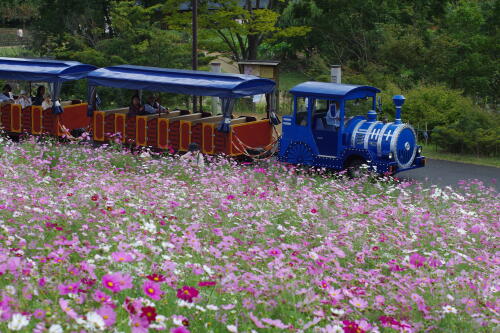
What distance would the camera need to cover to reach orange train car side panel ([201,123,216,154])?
18641 mm

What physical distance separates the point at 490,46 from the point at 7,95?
1910 cm

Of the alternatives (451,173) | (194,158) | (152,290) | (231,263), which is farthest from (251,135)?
(152,290)

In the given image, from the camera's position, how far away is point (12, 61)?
75.1 ft

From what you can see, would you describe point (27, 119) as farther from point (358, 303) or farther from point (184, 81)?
point (358, 303)

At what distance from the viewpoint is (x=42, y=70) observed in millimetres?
21672

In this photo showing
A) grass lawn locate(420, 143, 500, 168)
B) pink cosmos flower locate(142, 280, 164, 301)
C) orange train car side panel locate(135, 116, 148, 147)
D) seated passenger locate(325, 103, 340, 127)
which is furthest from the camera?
grass lawn locate(420, 143, 500, 168)

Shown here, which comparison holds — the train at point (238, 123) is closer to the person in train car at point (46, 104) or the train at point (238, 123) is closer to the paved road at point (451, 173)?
the person in train car at point (46, 104)

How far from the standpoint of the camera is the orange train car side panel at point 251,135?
18641mm

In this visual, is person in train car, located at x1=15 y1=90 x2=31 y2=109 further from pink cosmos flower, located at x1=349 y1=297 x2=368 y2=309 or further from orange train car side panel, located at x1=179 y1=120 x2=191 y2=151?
pink cosmos flower, located at x1=349 y1=297 x2=368 y2=309

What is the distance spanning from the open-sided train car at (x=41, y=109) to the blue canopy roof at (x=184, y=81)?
1.43m

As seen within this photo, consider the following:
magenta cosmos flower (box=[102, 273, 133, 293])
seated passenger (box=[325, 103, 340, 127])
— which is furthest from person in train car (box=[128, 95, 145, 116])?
magenta cosmos flower (box=[102, 273, 133, 293])

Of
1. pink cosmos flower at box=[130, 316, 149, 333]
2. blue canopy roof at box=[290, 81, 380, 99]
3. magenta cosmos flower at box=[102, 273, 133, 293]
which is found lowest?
pink cosmos flower at box=[130, 316, 149, 333]

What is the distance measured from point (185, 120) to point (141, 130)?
4.07 feet

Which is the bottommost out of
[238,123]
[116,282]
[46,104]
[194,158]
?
[194,158]
